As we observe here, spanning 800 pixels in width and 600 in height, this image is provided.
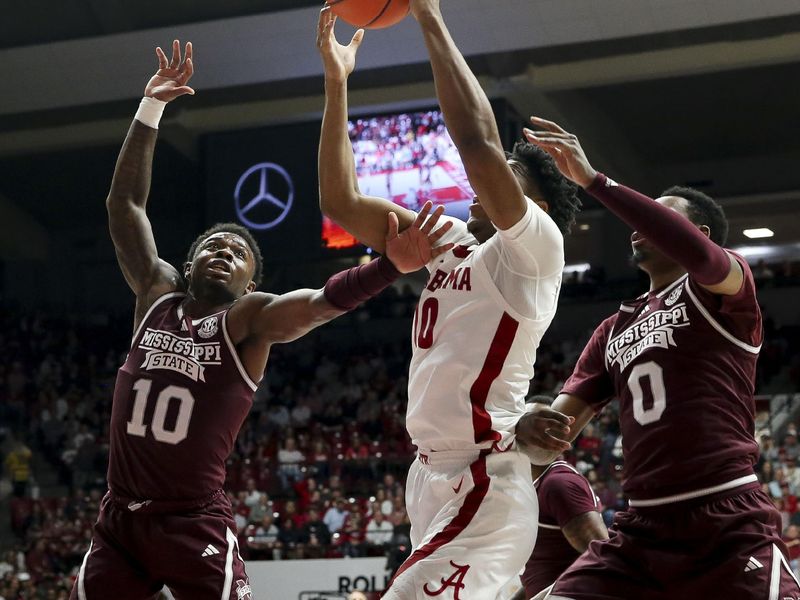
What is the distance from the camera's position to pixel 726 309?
Result: 3.67m

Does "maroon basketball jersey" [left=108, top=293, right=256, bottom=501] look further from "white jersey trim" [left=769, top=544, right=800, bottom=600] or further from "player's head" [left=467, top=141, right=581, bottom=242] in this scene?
"white jersey trim" [left=769, top=544, right=800, bottom=600]

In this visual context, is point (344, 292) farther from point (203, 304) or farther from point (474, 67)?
point (474, 67)

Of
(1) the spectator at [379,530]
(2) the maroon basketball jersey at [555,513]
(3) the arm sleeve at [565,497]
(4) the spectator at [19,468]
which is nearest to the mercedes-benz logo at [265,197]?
(4) the spectator at [19,468]

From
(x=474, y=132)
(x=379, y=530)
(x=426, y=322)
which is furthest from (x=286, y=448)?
(x=474, y=132)

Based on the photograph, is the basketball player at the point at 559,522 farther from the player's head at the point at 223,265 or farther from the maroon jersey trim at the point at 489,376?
the player's head at the point at 223,265

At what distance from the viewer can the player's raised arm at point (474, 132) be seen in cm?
335

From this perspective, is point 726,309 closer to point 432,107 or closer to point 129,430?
point 129,430

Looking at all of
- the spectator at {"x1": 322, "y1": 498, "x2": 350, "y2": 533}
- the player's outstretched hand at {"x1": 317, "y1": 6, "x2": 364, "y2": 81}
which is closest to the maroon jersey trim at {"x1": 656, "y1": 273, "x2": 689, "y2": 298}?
the player's outstretched hand at {"x1": 317, "y1": 6, "x2": 364, "y2": 81}

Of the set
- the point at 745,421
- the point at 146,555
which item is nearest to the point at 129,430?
the point at 146,555

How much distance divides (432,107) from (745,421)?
15.1m

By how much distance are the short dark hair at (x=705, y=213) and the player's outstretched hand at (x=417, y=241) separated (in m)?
0.99

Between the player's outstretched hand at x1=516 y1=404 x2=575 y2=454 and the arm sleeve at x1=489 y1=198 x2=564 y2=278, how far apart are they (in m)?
0.44

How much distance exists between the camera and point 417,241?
384 cm

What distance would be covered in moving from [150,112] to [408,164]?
12234 mm
